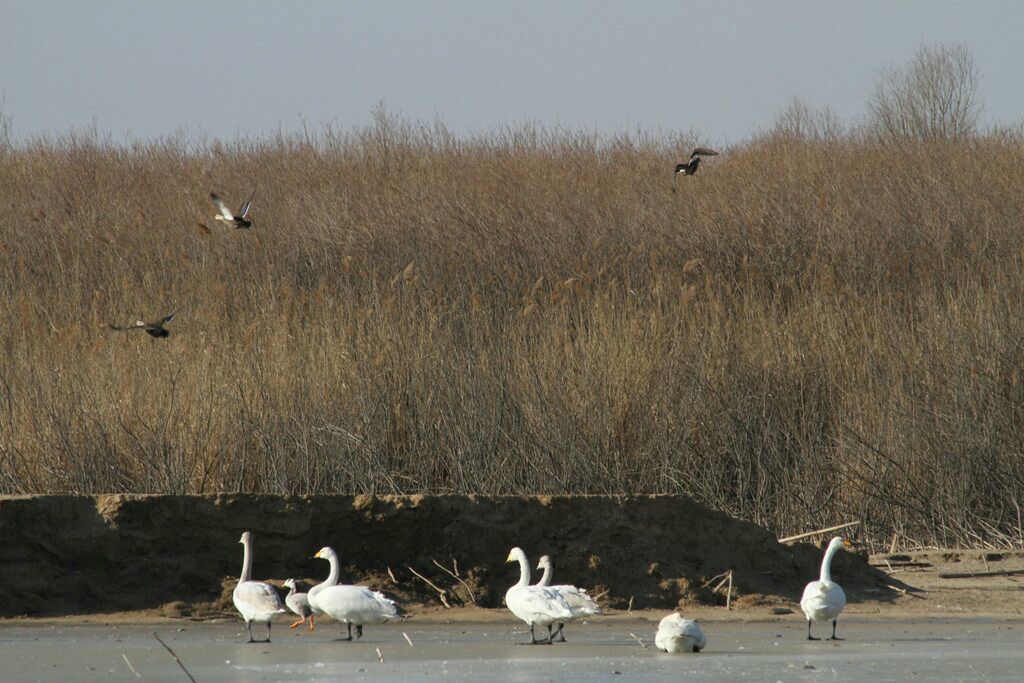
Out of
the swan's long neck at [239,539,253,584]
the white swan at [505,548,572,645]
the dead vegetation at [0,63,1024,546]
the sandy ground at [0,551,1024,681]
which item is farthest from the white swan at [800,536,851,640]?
the dead vegetation at [0,63,1024,546]

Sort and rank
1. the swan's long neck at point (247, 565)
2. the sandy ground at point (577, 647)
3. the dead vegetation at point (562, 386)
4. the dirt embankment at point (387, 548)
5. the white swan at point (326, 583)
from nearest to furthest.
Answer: the sandy ground at point (577, 647)
the white swan at point (326, 583)
the swan's long neck at point (247, 565)
the dirt embankment at point (387, 548)
the dead vegetation at point (562, 386)

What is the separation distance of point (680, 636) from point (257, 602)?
7.50ft

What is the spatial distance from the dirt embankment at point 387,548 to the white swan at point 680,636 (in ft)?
8.35

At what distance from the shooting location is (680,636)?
6.95 meters

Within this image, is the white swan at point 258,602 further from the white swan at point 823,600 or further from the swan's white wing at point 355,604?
the white swan at point 823,600

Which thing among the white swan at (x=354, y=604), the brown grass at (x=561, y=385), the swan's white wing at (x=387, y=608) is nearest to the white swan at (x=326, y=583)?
the white swan at (x=354, y=604)

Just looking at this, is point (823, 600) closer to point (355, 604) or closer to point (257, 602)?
point (355, 604)

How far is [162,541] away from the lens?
9.55 meters

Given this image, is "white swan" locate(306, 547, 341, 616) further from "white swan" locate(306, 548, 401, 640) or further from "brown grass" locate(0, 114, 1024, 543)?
"brown grass" locate(0, 114, 1024, 543)

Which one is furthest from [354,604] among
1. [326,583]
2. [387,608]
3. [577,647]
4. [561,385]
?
[561,385]

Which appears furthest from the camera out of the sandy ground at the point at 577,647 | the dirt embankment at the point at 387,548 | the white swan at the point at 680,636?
the dirt embankment at the point at 387,548

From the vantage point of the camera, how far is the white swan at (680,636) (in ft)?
22.8

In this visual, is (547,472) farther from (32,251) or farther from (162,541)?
(32,251)

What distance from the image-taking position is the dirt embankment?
30.8 ft
